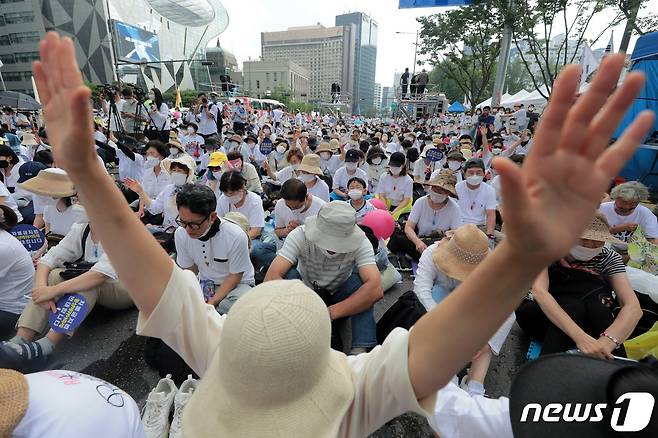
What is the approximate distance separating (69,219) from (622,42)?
15.2m

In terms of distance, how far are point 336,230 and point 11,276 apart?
250 cm

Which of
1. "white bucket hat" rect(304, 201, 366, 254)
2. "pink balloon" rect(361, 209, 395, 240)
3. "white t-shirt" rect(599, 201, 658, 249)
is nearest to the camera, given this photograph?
"white bucket hat" rect(304, 201, 366, 254)

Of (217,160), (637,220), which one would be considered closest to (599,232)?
(637,220)

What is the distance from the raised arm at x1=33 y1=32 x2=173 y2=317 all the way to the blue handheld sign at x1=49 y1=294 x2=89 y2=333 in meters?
2.23

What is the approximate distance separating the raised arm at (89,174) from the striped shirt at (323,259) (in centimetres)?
178

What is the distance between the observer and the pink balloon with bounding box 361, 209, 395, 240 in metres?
4.14

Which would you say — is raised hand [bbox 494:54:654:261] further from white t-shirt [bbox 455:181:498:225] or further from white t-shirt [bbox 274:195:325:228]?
white t-shirt [bbox 455:181:498:225]

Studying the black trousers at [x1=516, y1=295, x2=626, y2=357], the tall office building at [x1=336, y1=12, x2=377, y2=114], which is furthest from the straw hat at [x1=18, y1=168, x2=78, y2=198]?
the tall office building at [x1=336, y1=12, x2=377, y2=114]

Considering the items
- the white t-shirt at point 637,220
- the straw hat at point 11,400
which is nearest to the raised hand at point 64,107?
the straw hat at point 11,400

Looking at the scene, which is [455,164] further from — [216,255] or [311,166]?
[216,255]

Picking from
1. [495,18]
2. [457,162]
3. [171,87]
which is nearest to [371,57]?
[171,87]

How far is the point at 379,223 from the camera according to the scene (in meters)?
4.18

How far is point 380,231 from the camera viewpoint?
4184 millimetres

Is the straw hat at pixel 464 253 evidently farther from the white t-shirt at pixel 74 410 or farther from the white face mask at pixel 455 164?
the white face mask at pixel 455 164
